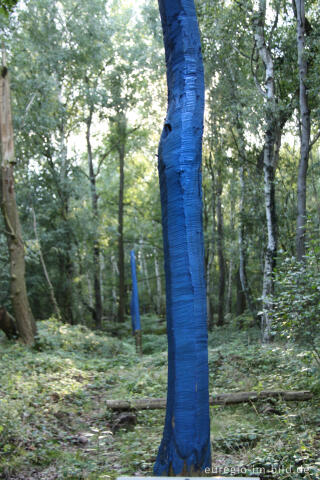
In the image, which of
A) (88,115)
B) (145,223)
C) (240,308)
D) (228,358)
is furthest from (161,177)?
(145,223)

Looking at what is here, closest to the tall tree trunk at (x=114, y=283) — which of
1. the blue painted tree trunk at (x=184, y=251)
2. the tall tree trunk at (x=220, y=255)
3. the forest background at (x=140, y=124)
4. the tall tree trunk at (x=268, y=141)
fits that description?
the forest background at (x=140, y=124)

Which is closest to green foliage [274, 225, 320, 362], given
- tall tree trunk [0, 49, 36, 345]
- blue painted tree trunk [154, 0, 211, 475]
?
blue painted tree trunk [154, 0, 211, 475]

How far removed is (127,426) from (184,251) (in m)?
3.76

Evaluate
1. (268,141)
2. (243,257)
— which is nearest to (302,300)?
(268,141)

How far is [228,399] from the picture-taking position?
7.10 meters

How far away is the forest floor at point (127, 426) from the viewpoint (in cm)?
481

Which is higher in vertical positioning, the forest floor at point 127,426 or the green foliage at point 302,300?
the green foliage at point 302,300

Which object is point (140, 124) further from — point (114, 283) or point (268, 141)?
point (268, 141)

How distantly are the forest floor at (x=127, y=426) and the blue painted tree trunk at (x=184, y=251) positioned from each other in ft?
1.82

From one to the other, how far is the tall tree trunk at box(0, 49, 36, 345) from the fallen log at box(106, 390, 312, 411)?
6085 mm

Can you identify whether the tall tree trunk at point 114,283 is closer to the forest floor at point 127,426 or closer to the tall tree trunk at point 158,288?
the tall tree trunk at point 158,288

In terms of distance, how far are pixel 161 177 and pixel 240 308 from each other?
65.6 ft

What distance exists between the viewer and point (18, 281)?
12750 mm

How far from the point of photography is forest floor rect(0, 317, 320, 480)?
4812 millimetres
